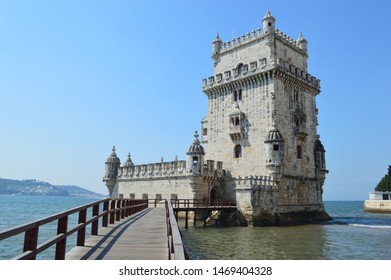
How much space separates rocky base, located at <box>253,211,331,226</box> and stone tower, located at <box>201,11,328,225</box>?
3.6 inches

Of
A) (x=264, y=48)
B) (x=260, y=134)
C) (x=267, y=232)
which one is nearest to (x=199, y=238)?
(x=267, y=232)

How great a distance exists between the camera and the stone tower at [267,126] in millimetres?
32688

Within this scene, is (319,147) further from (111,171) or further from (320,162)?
(111,171)

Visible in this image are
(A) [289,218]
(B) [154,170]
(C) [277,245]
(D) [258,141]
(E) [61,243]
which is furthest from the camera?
(B) [154,170]

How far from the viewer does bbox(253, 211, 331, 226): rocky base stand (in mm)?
30953

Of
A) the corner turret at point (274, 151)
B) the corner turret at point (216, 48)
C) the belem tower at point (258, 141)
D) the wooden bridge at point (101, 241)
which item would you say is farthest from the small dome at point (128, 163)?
the wooden bridge at point (101, 241)

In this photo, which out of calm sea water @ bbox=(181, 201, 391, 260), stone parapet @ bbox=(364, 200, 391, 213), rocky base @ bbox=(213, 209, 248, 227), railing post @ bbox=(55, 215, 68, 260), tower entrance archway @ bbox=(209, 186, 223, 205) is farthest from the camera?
stone parapet @ bbox=(364, 200, 391, 213)

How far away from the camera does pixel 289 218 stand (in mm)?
33656

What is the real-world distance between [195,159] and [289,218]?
11.0 metres

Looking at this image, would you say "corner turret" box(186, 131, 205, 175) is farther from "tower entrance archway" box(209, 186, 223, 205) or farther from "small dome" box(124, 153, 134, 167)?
"small dome" box(124, 153, 134, 167)

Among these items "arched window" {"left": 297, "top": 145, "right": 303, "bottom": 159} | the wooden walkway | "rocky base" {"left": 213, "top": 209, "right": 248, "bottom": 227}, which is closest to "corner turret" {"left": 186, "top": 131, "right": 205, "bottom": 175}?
"rocky base" {"left": 213, "top": 209, "right": 248, "bottom": 227}

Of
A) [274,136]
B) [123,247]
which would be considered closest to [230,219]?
[274,136]

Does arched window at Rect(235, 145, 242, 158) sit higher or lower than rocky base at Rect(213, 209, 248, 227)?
higher
